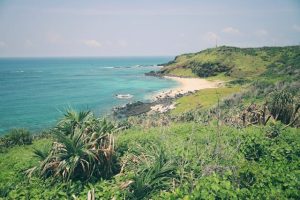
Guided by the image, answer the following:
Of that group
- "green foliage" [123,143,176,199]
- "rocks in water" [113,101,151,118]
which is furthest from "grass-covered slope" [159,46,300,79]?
"green foliage" [123,143,176,199]

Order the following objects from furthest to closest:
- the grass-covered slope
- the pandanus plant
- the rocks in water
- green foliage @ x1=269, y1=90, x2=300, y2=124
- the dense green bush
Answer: the dense green bush, the grass-covered slope, the rocks in water, green foliage @ x1=269, y1=90, x2=300, y2=124, the pandanus plant

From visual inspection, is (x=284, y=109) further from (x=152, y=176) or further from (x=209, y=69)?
(x=209, y=69)

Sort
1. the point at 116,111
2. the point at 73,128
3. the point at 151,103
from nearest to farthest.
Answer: the point at 73,128 < the point at 116,111 < the point at 151,103

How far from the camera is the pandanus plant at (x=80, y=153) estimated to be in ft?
25.2

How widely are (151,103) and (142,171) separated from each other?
1660 inches

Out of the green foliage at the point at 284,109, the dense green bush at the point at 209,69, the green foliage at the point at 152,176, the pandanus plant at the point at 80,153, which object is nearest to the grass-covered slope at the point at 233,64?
the dense green bush at the point at 209,69

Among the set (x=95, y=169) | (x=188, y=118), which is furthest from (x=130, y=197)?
(x=188, y=118)

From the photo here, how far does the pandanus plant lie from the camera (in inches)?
303

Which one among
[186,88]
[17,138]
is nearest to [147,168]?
[17,138]

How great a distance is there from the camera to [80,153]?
304 inches

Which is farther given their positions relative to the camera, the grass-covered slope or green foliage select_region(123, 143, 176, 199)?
the grass-covered slope

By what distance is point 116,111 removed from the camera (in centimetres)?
4450

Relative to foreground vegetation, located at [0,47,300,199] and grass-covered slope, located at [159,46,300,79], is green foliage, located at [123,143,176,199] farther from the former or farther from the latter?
grass-covered slope, located at [159,46,300,79]

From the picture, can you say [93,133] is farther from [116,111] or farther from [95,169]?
[116,111]
